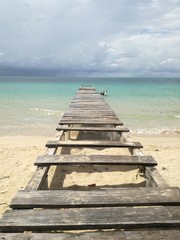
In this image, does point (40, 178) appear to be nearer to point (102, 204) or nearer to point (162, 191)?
point (102, 204)

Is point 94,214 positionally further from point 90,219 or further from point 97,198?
point 97,198

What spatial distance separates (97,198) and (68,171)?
10.9ft

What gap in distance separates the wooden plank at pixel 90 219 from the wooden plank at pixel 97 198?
0.44 ft

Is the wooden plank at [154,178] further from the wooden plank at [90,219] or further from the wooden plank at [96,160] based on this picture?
the wooden plank at [90,219]

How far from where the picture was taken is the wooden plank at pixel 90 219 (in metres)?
2.68

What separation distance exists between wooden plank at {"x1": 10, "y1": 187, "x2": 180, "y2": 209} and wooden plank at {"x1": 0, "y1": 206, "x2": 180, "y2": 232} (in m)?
0.13

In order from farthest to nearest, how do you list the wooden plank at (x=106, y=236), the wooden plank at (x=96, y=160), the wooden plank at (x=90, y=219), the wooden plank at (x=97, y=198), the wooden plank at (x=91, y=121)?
1. the wooden plank at (x=91, y=121)
2. the wooden plank at (x=96, y=160)
3. the wooden plank at (x=97, y=198)
4. the wooden plank at (x=90, y=219)
5. the wooden plank at (x=106, y=236)

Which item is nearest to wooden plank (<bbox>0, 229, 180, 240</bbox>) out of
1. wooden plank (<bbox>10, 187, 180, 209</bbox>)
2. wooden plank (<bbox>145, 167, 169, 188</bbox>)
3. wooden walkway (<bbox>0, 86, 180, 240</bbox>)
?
wooden walkway (<bbox>0, 86, 180, 240</bbox>)

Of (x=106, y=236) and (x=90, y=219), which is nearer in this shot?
(x=106, y=236)

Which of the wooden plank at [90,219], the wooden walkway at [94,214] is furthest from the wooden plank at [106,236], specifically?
the wooden plank at [90,219]

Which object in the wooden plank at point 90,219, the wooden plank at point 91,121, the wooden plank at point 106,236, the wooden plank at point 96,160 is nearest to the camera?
the wooden plank at point 106,236

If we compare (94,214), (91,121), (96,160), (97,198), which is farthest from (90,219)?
(91,121)

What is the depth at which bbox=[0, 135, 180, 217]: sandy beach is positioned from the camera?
19.1 ft

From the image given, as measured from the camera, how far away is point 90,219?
2797 millimetres
